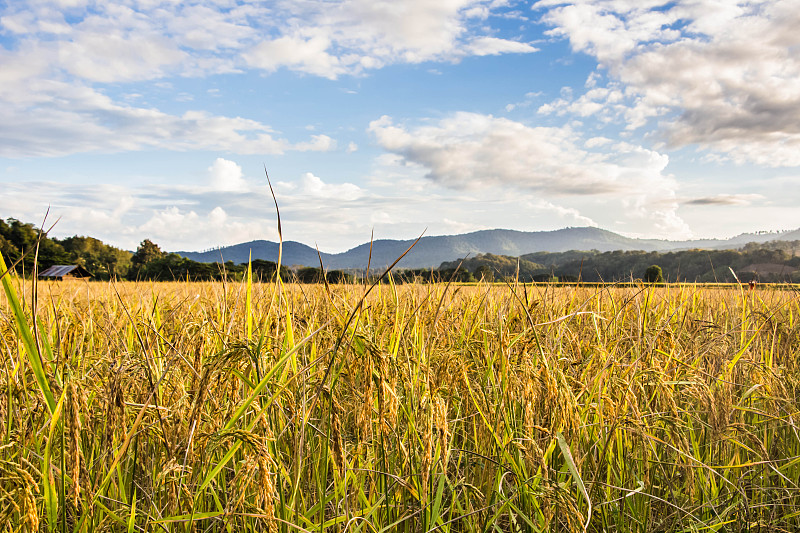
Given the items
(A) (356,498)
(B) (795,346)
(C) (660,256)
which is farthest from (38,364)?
(C) (660,256)

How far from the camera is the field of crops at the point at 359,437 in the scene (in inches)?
50.0

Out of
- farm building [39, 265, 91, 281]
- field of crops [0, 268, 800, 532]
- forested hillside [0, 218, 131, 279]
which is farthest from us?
forested hillside [0, 218, 131, 279]

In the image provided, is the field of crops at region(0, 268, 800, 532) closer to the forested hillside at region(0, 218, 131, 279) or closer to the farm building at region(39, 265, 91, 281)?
the farm building at region(39, 265, 91, 281)

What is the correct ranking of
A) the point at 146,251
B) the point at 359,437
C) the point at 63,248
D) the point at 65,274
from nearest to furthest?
the point at 359,437, the point at 65,274, the point at 63,248, the point at 146,251

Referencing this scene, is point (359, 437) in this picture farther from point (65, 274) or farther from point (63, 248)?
point (63, 248)

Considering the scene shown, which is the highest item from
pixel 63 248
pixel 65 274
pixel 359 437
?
pixel 63 248

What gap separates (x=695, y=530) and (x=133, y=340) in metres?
3.59

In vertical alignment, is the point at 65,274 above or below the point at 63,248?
below

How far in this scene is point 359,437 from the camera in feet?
4.72

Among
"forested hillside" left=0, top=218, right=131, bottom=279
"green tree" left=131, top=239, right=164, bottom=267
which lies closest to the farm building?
"forested hillside" left=0, top=218, right=131, bottom=279

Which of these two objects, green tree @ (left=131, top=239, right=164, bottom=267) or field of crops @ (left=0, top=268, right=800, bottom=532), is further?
green tree @ (left=131, top=239, right=164, bottom=267)

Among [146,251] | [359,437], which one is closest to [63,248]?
[146,251]

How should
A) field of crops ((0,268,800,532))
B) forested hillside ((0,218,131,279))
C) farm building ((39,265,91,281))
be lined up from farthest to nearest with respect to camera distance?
1. forested hillside ((0,218,131,279))
2. farm building ((39,265,91,281))
3. field of crops ((0,268,800,532))

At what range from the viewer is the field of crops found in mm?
1271
